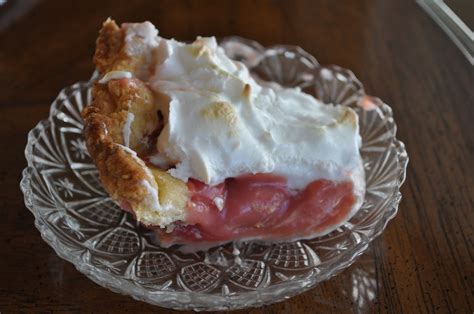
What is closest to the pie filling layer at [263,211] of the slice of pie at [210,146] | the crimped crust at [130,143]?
the slice of pie at [210,146]

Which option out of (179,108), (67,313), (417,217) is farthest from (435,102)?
(67,313)

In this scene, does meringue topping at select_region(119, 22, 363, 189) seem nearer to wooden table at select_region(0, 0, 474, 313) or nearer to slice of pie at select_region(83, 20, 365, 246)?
slice of pie at select_region(83, 20, 365, 246)

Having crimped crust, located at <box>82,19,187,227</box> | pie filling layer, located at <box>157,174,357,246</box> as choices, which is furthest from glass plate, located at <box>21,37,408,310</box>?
crimped crust, located at <box>82,19,187,227</box>

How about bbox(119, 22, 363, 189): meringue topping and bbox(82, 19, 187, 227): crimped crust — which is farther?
bbox(119, 22, 363, 189): meringue topping

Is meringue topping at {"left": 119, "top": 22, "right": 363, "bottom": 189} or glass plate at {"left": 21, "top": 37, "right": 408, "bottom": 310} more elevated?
meringue topping at {"left": 119, "top": 22, "right": 363, "bottom": 189}

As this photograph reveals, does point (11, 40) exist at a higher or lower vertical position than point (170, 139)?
lower

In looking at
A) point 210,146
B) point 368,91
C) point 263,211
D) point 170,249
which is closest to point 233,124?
point 210,146

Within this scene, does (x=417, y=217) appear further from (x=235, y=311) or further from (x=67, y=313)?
(x=67, y=313)

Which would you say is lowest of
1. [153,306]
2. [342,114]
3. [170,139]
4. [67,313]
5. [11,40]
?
[11,40]

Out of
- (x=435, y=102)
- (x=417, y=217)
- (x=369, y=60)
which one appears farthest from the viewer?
(x=369, y=60)
